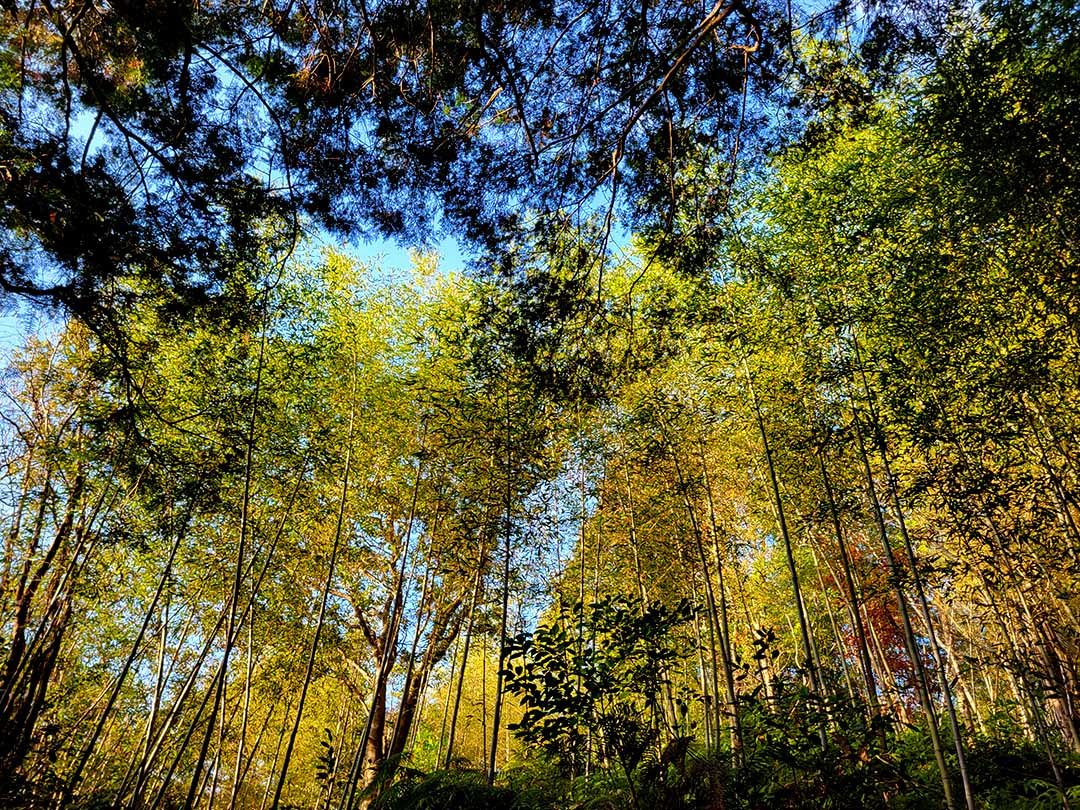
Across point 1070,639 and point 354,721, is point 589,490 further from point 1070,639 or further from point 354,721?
point 354,721

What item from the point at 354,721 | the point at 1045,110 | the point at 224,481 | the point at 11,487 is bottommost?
the point at 354,721

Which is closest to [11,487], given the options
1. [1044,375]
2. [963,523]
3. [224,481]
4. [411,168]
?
[224,481]

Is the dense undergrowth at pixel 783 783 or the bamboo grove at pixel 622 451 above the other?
the bamboo grove at pixel 622 451

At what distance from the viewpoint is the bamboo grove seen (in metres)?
2.63

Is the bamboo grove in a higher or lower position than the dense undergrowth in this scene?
higher

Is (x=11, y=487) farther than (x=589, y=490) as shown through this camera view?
No

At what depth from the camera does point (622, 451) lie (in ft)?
20.3

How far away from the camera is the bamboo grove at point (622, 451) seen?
8.64 ft

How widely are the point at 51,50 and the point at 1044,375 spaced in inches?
190

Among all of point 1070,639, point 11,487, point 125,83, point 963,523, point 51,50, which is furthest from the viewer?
point 1070,639

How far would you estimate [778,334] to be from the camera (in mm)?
4273

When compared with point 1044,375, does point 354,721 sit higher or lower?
lower

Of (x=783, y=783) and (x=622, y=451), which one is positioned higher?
(x=622, y=451)

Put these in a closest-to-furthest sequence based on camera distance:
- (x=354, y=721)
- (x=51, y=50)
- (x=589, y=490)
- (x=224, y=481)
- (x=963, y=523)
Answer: (x=51, y=50)
(x=963, y=523)
(x=224, y=481)
(x=589, y=490)
(x=354, y=721)
